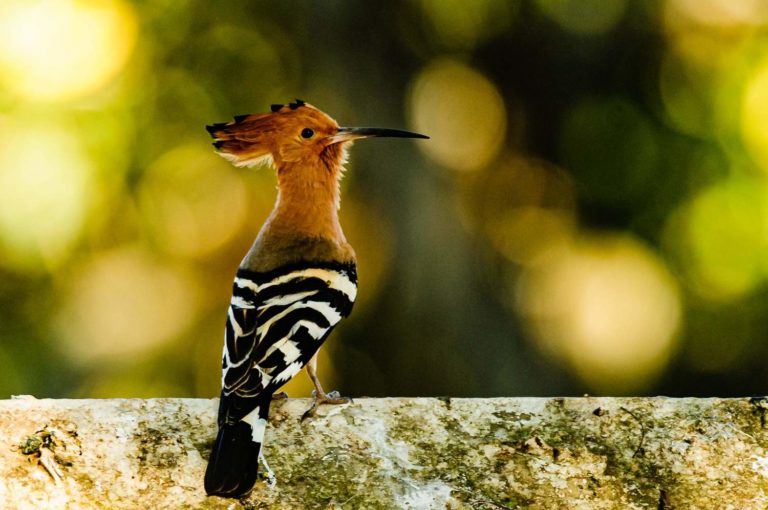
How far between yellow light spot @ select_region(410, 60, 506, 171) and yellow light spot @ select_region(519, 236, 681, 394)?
1.08m

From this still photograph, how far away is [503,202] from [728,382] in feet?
7.60

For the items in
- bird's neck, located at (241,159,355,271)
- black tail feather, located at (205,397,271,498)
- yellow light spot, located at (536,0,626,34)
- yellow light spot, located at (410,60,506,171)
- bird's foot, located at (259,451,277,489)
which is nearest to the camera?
black tail feather, located at (205,397,271,498)

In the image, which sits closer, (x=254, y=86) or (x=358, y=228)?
(x=358, y=228)

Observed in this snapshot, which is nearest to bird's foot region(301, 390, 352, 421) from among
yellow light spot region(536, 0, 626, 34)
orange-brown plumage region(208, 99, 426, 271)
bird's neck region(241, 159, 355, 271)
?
bird's neck region(241, 159, 355, 271)

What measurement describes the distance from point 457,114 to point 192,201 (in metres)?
2.25

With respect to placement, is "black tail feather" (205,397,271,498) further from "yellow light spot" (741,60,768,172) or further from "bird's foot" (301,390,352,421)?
"yellow light spot" (741,60,768,172)

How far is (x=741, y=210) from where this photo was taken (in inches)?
336

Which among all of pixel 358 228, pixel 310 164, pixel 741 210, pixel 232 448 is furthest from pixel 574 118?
pixel 232 448

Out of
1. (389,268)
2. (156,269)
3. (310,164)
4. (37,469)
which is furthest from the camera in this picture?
(156,269)

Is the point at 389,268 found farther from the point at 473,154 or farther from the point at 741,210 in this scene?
the point at 741,210

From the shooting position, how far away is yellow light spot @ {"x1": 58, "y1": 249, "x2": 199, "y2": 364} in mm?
8398

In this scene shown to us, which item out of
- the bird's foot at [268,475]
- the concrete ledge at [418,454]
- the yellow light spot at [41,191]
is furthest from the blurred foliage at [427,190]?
the bird's foot at [268,475]

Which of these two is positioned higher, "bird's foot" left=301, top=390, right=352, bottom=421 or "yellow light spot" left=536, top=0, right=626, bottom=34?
"yellow light spot" left=536, top=0, right=626, bottom=34

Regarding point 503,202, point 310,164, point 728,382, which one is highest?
point 503,202
